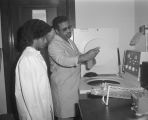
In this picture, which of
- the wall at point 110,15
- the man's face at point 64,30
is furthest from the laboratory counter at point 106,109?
the wall at point 110,15

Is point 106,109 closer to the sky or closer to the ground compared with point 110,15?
closer to the ground

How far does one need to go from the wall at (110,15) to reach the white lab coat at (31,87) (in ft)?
4.03

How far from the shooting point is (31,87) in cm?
129

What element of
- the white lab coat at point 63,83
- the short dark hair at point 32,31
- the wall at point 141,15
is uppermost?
the wall at point 141,15

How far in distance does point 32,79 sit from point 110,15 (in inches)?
59.7

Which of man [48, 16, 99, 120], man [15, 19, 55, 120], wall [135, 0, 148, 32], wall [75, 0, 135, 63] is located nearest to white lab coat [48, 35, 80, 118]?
man [48, 16, 99, 120]

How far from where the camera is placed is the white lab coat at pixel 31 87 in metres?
1.27

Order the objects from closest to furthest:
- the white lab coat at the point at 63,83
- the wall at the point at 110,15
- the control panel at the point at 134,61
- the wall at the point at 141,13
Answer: the control panel at the point at 134,61 → the white lab coat at the point at 63,83 → the wall at the point at 141,13 → the wall at the point at 110,15

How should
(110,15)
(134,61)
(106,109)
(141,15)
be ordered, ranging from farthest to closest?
(110,15) < (141,15) < (134,61) < (106,109)

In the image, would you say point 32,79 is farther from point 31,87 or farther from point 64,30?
point 64,30

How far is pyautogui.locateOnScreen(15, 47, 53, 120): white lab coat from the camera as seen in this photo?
4.17 feet

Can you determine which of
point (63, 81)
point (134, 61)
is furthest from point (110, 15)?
point (63, 81)

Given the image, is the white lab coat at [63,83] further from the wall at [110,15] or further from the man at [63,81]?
the wall at [110,15]

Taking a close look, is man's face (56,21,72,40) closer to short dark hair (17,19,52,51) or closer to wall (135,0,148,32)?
short dark hair (17,19,52,51)
